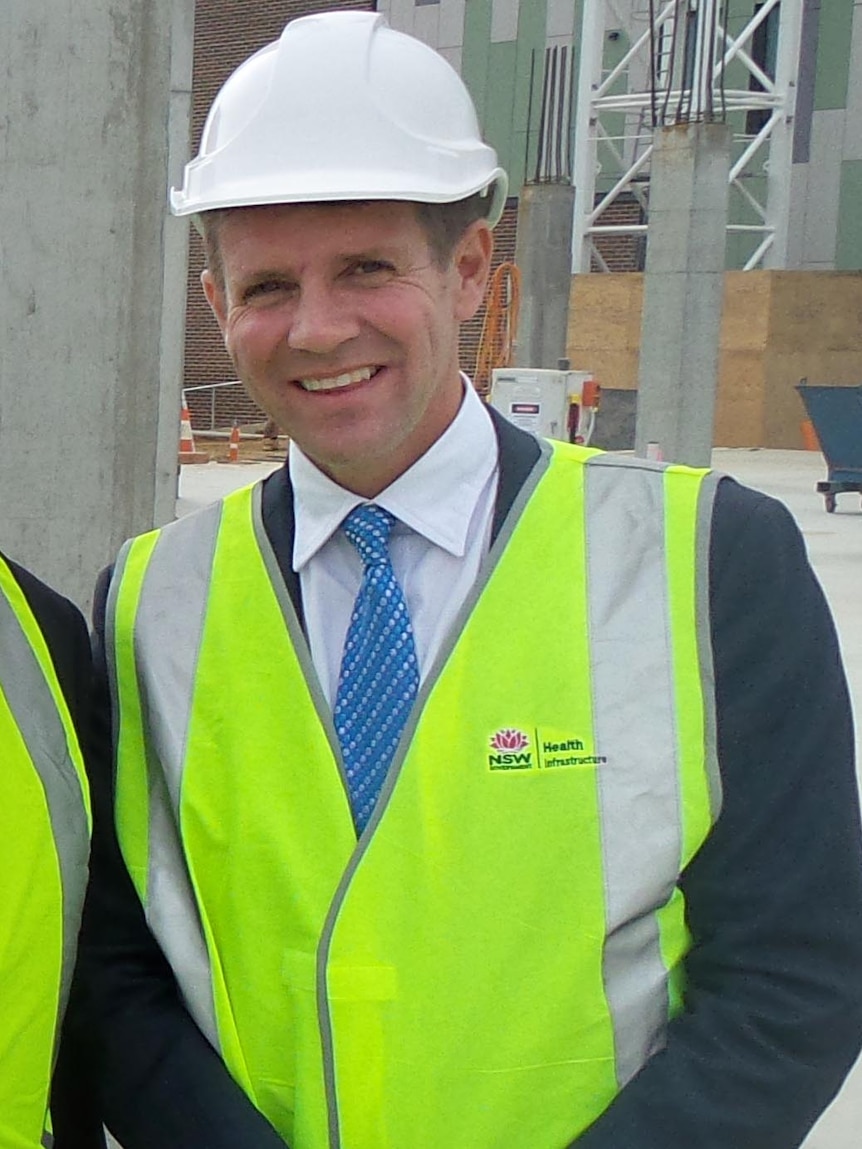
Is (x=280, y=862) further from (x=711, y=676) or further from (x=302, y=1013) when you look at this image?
(x=711, y=676)

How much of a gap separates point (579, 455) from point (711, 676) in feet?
1.16

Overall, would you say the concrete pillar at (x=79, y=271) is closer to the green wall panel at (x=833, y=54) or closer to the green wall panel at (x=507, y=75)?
the green wall panel at (x=833, y=54)

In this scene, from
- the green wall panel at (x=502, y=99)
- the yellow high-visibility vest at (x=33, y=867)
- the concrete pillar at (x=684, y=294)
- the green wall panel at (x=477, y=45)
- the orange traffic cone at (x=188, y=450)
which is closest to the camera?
the yellow high-visibility vest at (x=33, y=867)

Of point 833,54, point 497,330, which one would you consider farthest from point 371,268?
point 833,54

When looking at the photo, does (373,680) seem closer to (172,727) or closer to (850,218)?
(172,727)

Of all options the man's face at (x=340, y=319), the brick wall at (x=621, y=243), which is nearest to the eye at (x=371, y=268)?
the man's face at (x=340, y=319)

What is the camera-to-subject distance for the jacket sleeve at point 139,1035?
1686mm

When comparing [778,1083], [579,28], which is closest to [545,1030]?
[778,1083]

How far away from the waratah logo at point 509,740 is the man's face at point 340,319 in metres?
0.34

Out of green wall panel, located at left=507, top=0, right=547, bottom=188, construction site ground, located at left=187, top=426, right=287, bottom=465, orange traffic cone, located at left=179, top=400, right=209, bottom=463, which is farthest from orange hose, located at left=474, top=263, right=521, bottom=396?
green wall panel, located at left=507, top=0, right=547, bottom=188

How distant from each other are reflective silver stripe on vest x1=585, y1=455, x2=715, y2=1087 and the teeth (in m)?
0.32

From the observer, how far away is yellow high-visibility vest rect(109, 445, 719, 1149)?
64.3 inches

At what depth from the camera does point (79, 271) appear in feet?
11.6

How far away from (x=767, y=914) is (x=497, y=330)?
2037cm
